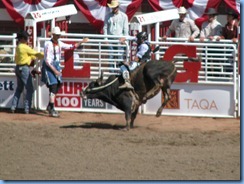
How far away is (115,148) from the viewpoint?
13266mm

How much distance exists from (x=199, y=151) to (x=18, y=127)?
3.44m

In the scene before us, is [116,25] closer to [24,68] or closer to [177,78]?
[177,78]

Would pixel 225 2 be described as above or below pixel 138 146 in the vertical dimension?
above

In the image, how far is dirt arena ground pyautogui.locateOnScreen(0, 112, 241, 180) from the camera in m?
11.6

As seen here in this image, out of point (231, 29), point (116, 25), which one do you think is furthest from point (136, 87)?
point (116, 25)

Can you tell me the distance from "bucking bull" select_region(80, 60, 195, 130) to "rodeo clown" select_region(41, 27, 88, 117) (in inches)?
46.8

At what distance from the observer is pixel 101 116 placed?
1620 centimetres

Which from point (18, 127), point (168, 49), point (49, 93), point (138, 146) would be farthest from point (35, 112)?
point (138, 146)

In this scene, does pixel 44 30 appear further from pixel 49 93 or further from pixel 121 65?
pixel 121 65

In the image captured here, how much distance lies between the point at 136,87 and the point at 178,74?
53.1 inches

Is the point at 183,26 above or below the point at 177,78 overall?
above

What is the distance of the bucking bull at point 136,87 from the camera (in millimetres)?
14711

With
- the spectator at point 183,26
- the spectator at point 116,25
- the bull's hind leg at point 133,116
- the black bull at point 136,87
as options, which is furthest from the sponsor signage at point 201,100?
the spectator at point 116,25

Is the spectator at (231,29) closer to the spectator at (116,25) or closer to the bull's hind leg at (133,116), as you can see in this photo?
the spectator at (116,25)
